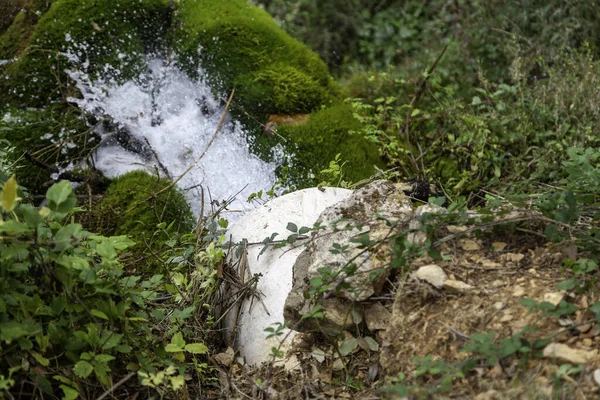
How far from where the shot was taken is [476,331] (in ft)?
7.47

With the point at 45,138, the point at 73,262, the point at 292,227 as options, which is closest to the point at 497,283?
the point at 292,227

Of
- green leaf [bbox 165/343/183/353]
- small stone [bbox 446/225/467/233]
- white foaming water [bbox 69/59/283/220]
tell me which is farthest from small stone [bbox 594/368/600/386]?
white foaming water [bbox 69/59/283/220]

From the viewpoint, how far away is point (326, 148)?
410cm

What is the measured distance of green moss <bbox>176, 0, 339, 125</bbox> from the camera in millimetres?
4254

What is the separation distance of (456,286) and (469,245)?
22 cm

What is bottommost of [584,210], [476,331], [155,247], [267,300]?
[155,247]

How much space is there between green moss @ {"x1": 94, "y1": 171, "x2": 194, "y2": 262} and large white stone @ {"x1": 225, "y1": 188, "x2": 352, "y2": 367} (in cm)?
63

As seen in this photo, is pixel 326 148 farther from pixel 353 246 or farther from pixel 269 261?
pixel 353 246

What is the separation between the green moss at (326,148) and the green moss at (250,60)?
173 mm

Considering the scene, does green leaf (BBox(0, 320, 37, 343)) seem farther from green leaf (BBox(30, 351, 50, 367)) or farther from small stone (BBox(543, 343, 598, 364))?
small stone (BBox(543, 343, 598, 364))

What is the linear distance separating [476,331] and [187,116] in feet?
8.32

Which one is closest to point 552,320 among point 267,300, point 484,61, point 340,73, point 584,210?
point 584,210

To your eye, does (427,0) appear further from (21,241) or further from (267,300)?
(21,241)

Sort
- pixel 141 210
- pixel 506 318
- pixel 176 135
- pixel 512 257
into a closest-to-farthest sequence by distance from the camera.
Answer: pixel 506 318 < pixel 512 257 < pixel 141 210 < pixel 176 135
